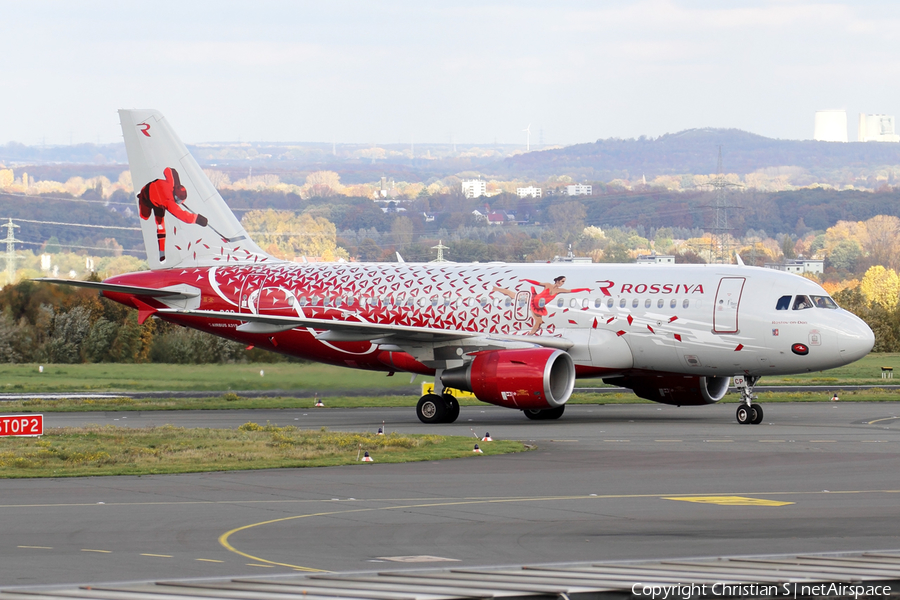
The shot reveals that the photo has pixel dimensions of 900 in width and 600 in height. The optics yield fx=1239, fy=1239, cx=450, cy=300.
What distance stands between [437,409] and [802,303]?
11662mm

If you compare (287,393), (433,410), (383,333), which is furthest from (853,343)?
(287,393)

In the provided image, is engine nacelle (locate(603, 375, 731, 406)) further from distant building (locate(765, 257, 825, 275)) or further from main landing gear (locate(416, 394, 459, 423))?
distant building (locate(765, 257, 825, 275))

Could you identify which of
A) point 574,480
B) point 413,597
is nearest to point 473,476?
point 574,480

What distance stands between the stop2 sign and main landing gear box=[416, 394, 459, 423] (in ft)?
40.2

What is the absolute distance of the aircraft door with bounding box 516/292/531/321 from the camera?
40.1 metres

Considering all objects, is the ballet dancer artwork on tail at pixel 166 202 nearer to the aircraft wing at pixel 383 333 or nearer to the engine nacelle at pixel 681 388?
the aircraft wing at pixel 383 333

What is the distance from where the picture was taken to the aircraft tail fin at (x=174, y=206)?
46781 millimetres

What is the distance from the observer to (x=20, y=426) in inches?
→ 1254

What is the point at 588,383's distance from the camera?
59500 millimetres

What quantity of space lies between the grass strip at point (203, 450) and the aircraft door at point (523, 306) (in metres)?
8.05

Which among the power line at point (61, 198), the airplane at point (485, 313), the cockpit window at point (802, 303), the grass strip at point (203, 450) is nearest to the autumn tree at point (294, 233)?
the power line at point (61, 198)

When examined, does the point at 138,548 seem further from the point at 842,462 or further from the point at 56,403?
the point at 56,403

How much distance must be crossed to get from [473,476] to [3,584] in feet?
41.5

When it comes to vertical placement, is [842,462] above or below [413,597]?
below
